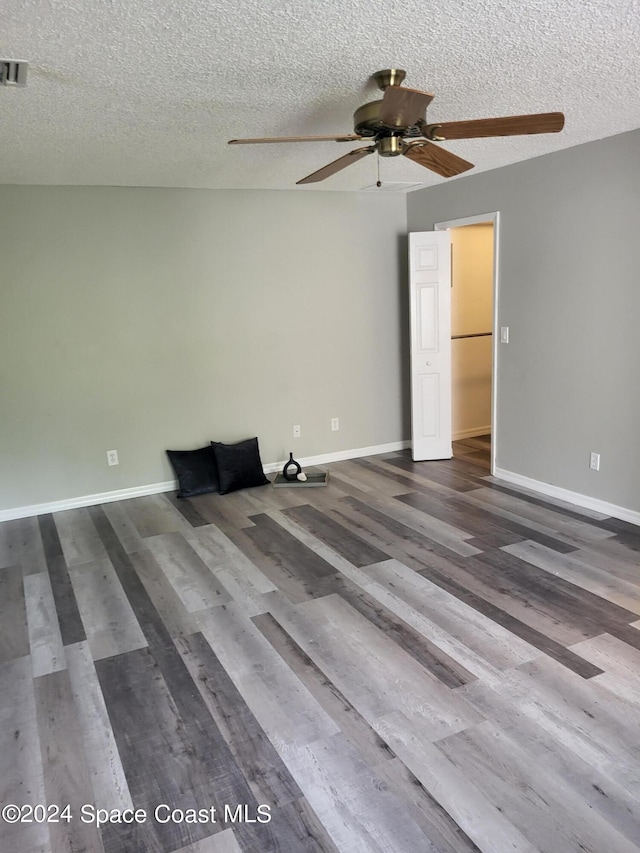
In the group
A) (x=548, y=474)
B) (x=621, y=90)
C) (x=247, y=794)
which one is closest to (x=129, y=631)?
(x=247, y=794)

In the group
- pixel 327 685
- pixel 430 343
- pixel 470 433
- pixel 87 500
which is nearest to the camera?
pixel 327 685

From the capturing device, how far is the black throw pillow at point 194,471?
15.9 ft

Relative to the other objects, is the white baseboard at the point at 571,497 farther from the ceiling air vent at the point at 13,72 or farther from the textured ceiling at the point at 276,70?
the ceiling air vent at the point at 13,72

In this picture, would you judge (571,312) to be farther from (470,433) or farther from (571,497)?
(470,433)

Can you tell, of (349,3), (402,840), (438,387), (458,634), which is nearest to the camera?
(402,840)

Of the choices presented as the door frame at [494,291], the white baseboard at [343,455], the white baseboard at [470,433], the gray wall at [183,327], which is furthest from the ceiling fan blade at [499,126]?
the white baseboard at [470,433]

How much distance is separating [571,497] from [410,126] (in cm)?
293

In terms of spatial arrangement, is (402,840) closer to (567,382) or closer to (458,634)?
(458,634)

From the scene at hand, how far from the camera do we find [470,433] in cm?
636

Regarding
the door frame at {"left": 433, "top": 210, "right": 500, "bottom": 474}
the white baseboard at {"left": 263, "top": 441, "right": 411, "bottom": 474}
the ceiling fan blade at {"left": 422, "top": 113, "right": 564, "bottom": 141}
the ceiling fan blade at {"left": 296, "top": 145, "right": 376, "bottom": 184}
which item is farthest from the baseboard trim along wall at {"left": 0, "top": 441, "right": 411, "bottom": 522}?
the ceiling fan blade at {"left": 422, "top": 113, "right": 564, "bottom": 141}

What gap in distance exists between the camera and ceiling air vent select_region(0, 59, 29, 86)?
2213 mm

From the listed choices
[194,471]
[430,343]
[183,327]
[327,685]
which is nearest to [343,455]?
[430,343]

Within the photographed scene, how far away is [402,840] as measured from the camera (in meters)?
1.72

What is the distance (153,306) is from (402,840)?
402 centimetres
